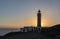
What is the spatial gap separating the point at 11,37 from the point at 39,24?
992 centimetres

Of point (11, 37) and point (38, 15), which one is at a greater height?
point (38, 15)

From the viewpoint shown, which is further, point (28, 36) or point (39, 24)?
point (39, 24)

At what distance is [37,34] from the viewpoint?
43.6 m

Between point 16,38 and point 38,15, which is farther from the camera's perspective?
point 38,15

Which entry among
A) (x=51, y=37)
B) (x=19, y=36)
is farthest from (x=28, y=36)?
(x=51, y=37)

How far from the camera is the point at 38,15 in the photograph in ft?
172

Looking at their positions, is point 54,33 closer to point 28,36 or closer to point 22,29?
point 28,36

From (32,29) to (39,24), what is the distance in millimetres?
2119

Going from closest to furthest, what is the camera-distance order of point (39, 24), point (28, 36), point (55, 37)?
point (55, 37)
point (28, 36)
point (39, 24)

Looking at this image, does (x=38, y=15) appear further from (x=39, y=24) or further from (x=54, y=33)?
(x=54, y=33)

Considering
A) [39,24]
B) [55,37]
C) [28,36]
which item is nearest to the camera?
[55,37]

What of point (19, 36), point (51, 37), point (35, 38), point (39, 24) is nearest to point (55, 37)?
point (51, 37)

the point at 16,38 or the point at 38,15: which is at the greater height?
the point at 38,15

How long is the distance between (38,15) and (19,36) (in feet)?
34.5
